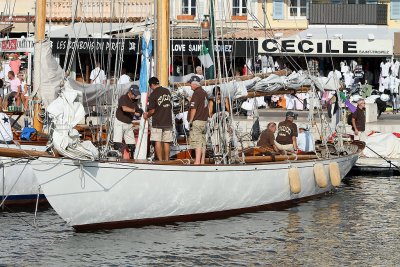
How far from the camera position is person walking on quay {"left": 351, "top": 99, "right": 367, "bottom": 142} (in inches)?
1314

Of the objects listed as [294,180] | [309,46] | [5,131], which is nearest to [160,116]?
[294,180]

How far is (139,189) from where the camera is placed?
70.9 feet

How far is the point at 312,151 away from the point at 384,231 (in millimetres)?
4769

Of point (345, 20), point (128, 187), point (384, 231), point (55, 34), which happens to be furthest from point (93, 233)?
point (345, 20)

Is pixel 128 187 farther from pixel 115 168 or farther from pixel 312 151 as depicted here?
pixel 312 151

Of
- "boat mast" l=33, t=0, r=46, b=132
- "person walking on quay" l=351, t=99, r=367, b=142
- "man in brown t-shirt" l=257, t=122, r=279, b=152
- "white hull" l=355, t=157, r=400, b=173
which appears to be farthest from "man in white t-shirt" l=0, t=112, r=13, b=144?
"person walking on quay" l=351, t=99, r=367, b=142

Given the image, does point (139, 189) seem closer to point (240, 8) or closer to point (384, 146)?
point (384, 146)

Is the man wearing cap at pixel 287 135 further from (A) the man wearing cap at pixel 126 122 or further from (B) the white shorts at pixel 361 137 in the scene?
(B) the white shorts at pixel 361 137

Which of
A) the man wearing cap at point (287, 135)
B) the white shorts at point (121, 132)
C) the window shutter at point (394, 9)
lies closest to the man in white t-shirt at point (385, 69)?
the window shutter at point (394, 9)

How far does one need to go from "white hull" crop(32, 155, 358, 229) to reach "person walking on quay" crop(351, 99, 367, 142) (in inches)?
391

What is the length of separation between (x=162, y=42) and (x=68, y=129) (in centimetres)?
373

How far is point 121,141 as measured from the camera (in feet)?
80.2

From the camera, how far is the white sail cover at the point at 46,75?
26.9 m

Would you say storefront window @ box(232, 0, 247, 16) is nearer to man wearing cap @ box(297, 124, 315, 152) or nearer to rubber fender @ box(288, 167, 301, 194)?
man wearing cap @ box(297, 124, 315, 152)
